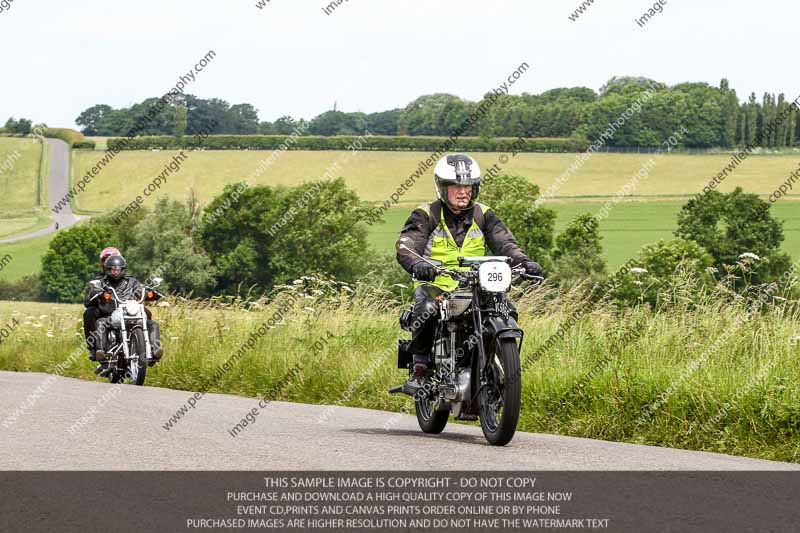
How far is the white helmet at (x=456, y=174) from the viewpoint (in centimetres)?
877

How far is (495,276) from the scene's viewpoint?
8273mm

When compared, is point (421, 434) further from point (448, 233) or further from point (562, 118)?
point (562, 118)

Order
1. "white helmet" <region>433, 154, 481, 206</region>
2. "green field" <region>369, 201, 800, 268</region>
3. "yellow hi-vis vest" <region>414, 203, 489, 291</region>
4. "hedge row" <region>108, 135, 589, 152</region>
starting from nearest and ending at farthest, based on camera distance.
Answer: "white helmet" <region>433, 154, 481, 206</region>
"yellow hi-vis vest" <region>414, 203, 489, 291</region>
"green field" <region>369, 201, 800, 268</region>
"hedge row" <region>108, 135, 589, 152</region>

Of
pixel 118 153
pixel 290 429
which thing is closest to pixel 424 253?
pixel 290 429

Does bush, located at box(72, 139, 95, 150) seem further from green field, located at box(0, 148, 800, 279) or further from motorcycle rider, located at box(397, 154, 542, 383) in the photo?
motorcycle rider, located at box(397, 154, 542, 383)

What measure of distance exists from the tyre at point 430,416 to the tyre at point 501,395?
0.78 m

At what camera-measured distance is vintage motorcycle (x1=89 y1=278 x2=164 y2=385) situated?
52.6 ft

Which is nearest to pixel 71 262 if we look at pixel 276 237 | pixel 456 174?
pixel 276 237

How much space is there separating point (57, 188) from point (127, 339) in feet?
317

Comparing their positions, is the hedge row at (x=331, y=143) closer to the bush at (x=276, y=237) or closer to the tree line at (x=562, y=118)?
the tree line at (x=562, y=118)

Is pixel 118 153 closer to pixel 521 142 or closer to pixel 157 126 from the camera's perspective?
pixel 157 126

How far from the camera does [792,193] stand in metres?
92.3

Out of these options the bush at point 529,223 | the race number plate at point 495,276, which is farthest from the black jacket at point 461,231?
the bush at point 529,223

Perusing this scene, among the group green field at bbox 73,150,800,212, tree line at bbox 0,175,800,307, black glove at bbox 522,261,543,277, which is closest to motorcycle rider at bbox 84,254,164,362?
black glove at bbox 522,261,543,277
